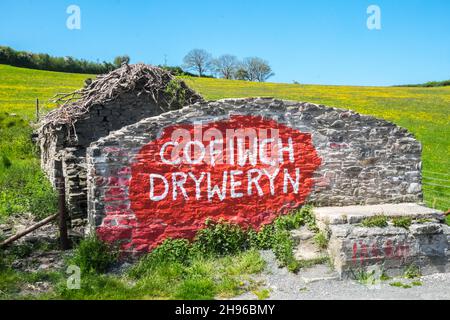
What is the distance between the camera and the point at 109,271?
8359 mm

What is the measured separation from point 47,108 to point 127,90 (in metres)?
10.9

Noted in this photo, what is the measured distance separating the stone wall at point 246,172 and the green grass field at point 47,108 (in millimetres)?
3098

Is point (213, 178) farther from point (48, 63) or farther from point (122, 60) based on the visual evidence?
point (48, 63)

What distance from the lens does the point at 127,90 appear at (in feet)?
37.3

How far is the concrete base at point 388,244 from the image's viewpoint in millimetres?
8148

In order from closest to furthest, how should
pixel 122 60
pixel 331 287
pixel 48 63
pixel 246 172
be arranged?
pixel 331 287 → pixel 246 172 → pixel 122 60 → pixel 48 63

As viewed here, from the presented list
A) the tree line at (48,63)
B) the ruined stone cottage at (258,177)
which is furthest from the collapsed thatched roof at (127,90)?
the tree line at (48,63)

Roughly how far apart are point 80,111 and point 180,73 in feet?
9.90

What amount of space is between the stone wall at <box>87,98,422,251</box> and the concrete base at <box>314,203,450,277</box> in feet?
3.52

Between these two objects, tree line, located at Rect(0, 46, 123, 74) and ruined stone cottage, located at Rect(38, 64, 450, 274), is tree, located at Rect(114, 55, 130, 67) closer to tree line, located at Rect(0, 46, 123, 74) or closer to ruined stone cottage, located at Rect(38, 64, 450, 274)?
ruined stone cottage, located at Rect(38, 64, 450, 274)

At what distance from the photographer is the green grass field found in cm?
1317

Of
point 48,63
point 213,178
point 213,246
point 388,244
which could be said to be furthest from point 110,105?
point 48,63

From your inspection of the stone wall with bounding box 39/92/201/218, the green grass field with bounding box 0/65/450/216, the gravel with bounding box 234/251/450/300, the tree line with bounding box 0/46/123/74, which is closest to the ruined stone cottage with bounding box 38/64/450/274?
the gravel with bounding box 234/251/450/300

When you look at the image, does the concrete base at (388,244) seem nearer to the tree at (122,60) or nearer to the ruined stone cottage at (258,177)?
the ruined stone cottage at (258,177)
